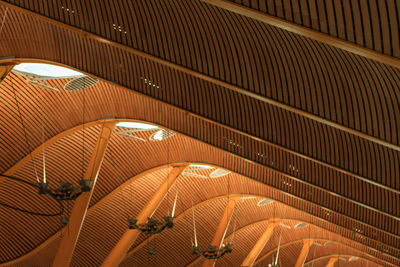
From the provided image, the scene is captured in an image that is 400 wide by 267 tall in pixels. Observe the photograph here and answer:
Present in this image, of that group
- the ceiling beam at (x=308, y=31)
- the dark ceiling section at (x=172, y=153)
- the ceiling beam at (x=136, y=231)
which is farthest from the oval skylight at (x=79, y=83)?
the ceiling beam at (x=308, y=31)

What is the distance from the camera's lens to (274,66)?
47.6ft

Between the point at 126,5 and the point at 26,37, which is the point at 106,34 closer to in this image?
the point at 126,5

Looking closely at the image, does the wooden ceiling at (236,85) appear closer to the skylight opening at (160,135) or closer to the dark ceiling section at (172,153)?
the dark ceiling section at (172,153)

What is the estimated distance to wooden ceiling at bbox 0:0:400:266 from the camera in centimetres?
1348

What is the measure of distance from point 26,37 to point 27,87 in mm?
7025

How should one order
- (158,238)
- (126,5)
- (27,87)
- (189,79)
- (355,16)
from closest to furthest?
(355,16), (126,5), (189,79), (27,87), (158,238)

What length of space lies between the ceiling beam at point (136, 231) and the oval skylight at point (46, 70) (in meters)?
8.10

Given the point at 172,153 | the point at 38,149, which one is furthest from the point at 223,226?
the point at 38,149

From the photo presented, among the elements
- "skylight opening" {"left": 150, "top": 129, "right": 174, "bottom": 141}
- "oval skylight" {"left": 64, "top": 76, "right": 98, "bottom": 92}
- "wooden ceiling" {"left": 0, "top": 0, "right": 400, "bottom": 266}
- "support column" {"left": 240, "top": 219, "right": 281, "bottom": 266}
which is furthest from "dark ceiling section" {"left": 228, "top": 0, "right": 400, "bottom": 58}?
"support column" {"left": 240, "top": 219, "right": 281, "bottom": 266}

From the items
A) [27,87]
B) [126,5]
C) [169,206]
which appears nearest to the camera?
[126,5]

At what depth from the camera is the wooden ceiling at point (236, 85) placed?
13.5 meters

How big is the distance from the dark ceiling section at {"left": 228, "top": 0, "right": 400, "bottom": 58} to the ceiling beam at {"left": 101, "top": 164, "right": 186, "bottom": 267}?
1950 centimetres

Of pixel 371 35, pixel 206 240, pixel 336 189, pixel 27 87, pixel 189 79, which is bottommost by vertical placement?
pixel 206 240

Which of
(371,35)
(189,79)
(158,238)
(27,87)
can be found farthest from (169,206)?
(371,35)
